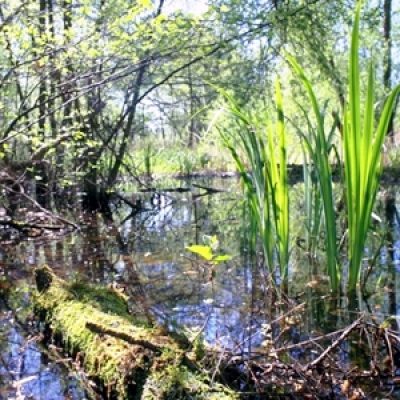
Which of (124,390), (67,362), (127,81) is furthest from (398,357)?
(127,81)

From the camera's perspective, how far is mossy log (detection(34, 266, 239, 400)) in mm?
1548

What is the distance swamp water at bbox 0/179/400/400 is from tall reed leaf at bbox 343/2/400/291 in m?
0.40

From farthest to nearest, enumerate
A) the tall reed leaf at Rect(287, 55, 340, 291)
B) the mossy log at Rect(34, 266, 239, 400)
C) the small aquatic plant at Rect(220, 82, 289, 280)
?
1. the small aquatic plant at Rect(220, 82, 289, 280)
2. the tall reed leaf at Rect(287, 55, 340, 291)
3. the mossy log at Rect(34, 266, 239, 400)

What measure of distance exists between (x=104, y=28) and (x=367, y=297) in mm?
4321

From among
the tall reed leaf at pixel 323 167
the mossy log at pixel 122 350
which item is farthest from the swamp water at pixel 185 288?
the tall reed leaf at pixel 323 167

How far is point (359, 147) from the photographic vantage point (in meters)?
2.18

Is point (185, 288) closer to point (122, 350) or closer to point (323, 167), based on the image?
point (323, 167)

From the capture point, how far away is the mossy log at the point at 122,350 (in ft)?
5.08

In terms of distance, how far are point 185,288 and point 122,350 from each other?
4.72ft

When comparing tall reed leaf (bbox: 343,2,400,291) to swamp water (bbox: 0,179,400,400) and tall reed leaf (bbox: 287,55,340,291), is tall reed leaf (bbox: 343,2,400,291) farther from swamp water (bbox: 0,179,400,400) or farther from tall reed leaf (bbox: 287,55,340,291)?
swamp water (bbox: 0,179,400,400)

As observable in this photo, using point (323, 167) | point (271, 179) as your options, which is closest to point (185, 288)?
point (271, 179)

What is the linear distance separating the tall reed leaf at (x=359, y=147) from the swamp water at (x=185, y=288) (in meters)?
0.40

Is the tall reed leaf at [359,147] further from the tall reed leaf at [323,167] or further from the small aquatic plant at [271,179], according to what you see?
the small aquatic plant at [271,179]

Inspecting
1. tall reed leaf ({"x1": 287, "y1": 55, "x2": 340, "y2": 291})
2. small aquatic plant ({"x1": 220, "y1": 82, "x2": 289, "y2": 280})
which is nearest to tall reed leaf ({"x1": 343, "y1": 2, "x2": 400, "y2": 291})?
tall reed leaf ({"x1": 287, "y1": 55, "x2": 340, "y2": 291})
